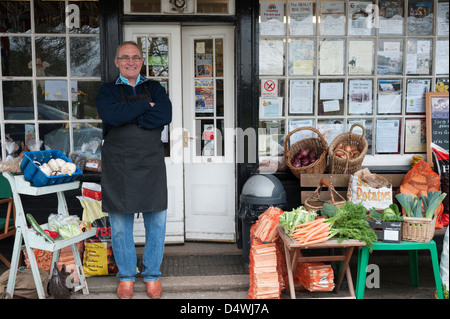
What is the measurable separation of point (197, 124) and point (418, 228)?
2765 millimetres

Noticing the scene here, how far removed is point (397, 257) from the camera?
5316 mm

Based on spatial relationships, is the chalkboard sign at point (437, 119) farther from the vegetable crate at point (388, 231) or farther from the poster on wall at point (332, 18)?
the vegetable crate at point (388, 231)

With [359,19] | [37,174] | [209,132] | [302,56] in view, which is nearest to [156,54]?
[209,132]

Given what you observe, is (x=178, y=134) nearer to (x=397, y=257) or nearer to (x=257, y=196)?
(x=257, y=196)

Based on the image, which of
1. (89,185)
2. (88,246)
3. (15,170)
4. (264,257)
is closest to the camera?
(264,257)

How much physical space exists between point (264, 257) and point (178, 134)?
6.87 feet

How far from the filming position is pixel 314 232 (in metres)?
3.68

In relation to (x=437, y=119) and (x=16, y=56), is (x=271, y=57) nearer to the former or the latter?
(x=437, y=119)

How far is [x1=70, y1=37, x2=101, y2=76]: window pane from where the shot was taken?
17.1ft

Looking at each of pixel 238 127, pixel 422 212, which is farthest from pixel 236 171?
pixel 422 212

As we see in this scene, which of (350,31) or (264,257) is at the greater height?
(350,31)

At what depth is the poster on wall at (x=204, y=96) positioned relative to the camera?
17.8 feet

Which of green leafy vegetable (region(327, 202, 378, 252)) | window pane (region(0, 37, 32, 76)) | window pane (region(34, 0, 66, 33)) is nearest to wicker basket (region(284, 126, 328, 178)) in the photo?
green leafy vegetable (region(327, 202, 378, 252))

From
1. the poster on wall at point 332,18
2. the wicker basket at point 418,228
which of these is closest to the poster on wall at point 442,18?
the poster on wall at point 332,18
